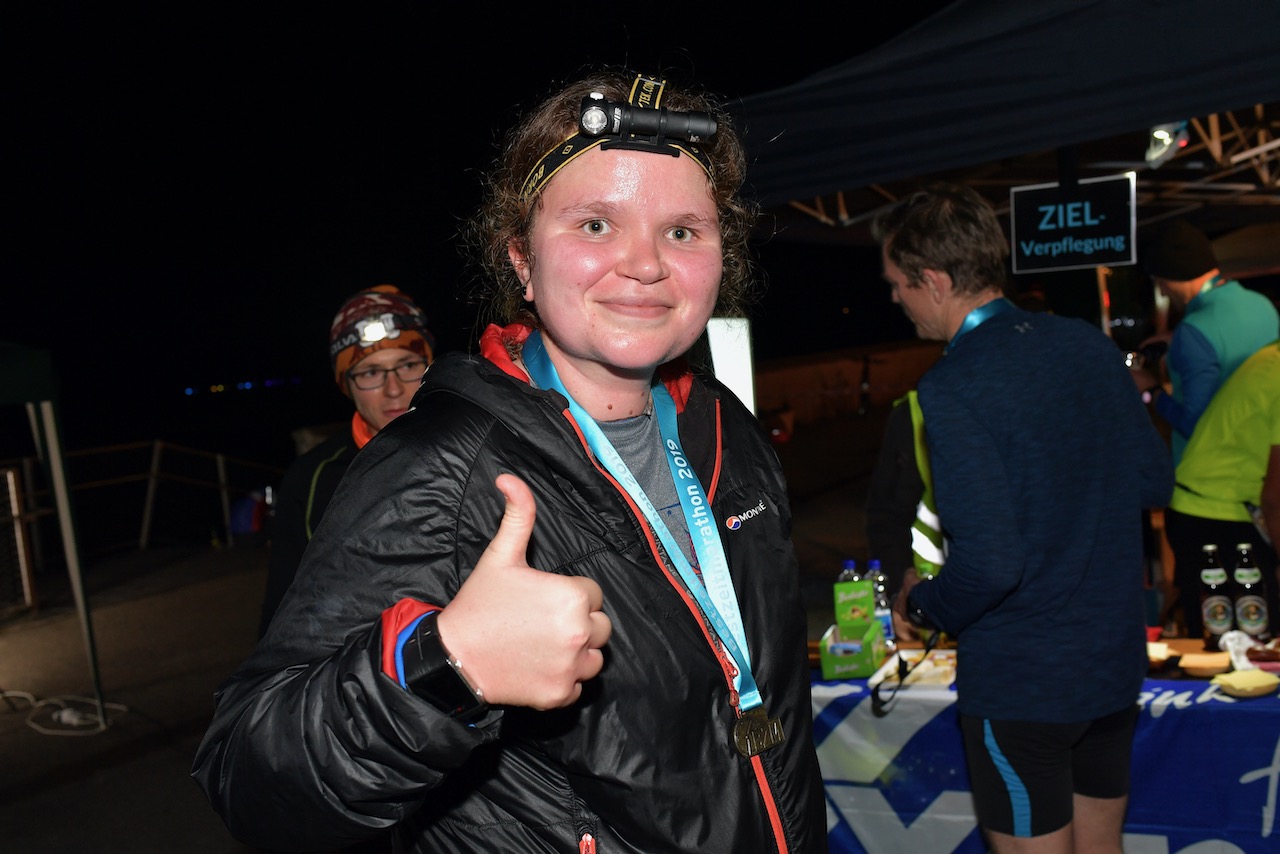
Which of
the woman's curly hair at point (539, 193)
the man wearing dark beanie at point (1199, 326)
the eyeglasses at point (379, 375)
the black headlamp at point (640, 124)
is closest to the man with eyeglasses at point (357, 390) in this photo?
the eyeglasses at point (379, 375)

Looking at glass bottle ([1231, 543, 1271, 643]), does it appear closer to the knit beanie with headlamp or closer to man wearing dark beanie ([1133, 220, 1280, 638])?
man wearing dark beanie ([1133, 220, 1280, 638])

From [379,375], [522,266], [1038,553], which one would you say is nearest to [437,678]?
[522,266]

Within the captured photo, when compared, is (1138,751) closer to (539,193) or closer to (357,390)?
(539,193)

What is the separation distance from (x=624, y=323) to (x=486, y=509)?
1.13ft

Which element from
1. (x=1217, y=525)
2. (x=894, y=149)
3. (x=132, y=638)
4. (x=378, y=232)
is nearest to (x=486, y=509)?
(x=894, y=149)

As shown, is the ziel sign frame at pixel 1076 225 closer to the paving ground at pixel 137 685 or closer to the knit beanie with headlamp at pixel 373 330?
the paving ground at pixel 137 685

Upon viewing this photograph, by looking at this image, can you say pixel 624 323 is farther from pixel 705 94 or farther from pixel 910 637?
pixel 910 637

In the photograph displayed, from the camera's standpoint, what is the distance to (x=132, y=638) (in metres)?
7.36

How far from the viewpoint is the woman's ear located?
1477mm

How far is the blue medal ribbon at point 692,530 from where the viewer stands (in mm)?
1331

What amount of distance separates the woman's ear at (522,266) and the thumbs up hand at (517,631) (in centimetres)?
56

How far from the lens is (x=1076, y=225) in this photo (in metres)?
4.20

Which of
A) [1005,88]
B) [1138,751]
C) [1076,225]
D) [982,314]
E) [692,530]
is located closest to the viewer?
[692,530]

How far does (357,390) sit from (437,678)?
2.34 meters
